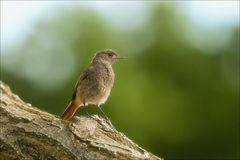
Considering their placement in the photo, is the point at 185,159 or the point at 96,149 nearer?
the point at 96,149

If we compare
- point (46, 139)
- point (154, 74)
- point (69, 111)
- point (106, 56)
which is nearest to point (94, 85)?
point (106, 56)

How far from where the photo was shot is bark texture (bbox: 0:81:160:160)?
28.1 ft

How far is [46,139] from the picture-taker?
8.58 m

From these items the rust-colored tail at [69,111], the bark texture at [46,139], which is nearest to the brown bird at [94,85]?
Result: the rust-colored tail at [69,111]

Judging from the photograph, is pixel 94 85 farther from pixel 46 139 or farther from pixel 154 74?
pixel 154 74

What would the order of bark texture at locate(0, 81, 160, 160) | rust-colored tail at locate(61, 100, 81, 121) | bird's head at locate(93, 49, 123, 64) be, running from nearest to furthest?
1. bark texture at locate(0, 81, 160, 160)
2. rust-colored tail at locate(61, 100, 81, 121)
3. bird's head at locate(93, 49, 123, 64)

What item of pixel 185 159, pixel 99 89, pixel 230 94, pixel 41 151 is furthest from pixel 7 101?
pixel 230 94

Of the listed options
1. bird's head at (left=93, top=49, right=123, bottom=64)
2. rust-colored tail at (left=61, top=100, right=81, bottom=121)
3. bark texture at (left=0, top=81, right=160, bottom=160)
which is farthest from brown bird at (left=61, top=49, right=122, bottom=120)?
bark texture at (left=0, top=81, right=160, bottom=160)

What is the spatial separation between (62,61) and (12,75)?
1.92 meters

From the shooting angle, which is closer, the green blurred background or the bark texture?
the bark texture

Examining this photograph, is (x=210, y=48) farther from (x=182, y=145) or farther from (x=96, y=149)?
(x=96, y=149)

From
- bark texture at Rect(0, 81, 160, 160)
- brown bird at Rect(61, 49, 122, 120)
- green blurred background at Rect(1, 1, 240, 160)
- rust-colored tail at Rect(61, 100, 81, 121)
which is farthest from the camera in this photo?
green blurred background at Rect(1, 1, 240, 160)

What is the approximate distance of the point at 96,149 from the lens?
28.2 ft

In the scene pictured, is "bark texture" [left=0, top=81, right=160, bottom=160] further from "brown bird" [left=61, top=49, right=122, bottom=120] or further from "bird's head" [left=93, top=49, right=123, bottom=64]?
"bird's head" [left=93, top=49, right=123, bottom=64]
